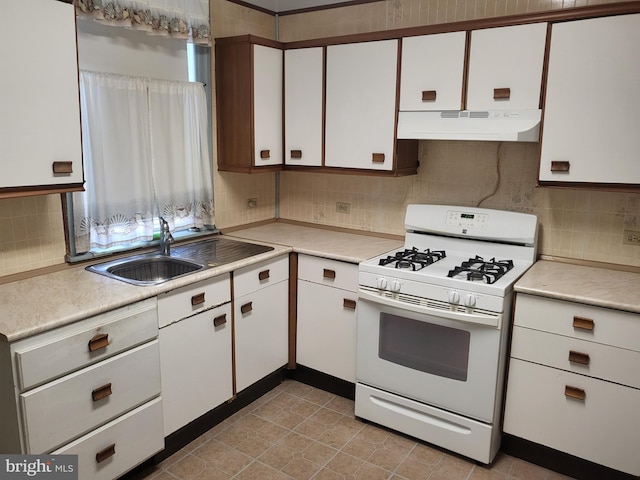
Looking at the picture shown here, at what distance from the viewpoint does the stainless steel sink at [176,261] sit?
262 cm

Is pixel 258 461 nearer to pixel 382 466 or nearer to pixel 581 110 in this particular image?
pixel 382 466

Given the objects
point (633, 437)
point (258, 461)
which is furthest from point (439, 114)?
point (258, 461)

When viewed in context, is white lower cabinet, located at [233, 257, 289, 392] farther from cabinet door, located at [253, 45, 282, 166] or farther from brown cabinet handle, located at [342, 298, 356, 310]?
cabinet door, located at [253, 45, 282, 166]

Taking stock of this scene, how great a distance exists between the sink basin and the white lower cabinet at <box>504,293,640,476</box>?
163 cm

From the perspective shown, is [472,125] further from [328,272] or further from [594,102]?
[328,272]

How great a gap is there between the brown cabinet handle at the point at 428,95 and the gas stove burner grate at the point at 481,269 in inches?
34.8

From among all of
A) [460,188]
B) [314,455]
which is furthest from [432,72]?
[314,455]

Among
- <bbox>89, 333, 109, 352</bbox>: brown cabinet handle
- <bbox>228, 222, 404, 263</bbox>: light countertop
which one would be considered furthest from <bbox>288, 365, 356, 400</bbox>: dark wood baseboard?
<bbox>89, 333, 109, 352</bbox>: brown cabinet handle

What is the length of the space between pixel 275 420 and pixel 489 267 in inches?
56.3

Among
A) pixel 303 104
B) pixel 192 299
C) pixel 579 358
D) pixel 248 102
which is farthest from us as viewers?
pixel 303 104

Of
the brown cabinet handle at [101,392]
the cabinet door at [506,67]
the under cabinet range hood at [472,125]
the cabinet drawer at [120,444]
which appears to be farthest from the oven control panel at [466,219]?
the brown cabinet handle at [101,392]

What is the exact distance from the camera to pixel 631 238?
259cm

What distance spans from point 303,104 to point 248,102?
1.15ft

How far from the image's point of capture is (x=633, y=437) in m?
2.19
